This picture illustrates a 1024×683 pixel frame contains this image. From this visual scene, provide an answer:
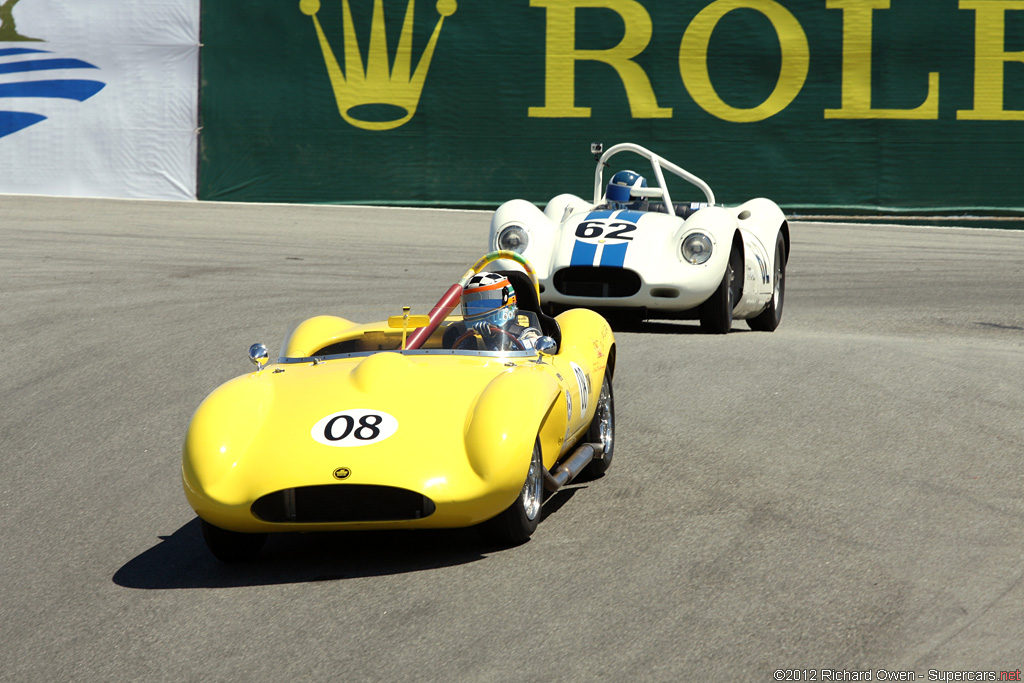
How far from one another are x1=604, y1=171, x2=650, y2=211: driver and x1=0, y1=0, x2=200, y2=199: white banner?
9707 mm

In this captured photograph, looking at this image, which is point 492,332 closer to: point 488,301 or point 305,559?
point 488,301

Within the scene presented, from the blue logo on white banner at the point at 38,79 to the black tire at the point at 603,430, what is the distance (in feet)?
46.3

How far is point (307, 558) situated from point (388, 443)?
Result: 1.86ft

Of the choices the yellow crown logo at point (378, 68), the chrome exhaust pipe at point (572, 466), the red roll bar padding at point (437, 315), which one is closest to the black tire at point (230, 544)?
the chrome exhaust pipe at point (572, 466)

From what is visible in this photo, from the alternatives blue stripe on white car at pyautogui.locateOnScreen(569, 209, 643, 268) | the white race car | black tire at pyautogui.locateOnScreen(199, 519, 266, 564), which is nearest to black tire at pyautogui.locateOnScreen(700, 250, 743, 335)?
the white race car

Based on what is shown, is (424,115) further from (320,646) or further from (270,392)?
(320,646)

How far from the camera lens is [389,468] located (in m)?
4.29

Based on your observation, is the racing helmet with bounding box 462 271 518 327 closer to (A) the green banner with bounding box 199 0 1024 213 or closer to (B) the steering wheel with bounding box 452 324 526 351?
(B) the steering wheel with bounding box 452 324 526 351

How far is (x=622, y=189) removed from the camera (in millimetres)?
10547

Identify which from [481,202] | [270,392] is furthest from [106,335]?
[481,202]

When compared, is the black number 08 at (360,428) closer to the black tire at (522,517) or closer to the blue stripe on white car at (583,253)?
the black tire at (522,517)

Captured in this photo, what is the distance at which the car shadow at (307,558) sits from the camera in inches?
172

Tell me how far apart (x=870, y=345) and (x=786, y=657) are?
565cm

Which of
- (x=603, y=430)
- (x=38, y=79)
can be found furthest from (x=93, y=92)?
(x=603, y=430)
